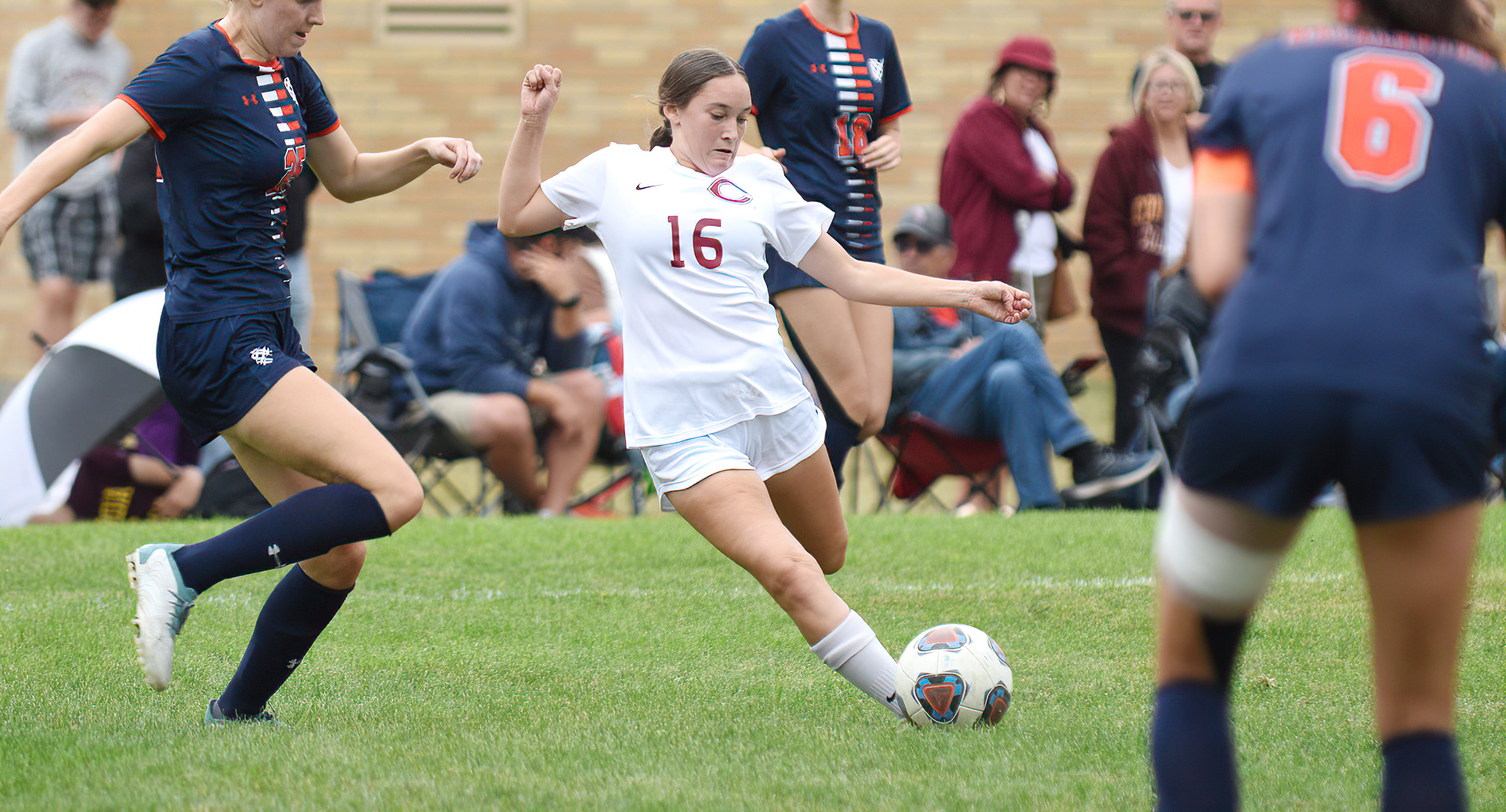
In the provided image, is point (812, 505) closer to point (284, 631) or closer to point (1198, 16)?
point (284, 631)

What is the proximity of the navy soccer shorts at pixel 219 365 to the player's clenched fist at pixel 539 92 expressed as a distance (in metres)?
0.84

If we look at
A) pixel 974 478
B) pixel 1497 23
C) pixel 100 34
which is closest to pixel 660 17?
pixel 100 34

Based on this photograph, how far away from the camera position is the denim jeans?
8.00m

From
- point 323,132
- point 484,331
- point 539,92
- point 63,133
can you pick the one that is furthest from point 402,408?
point 539,92

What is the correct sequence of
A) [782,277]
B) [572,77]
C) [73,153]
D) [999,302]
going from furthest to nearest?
[572,77] → [782,277] → [999,302] → [73,153]

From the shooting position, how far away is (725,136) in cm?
406

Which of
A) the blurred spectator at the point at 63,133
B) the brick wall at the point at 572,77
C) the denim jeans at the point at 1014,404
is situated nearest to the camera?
the denim jeans at the point at 1014,404

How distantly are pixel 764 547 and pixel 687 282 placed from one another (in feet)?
2.42

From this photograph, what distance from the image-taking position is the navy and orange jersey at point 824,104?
5688mm

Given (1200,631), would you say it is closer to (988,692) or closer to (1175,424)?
(988,692)

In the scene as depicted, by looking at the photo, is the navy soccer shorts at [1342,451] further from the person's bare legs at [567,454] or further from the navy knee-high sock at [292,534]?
the person's bare legs at [567,454]

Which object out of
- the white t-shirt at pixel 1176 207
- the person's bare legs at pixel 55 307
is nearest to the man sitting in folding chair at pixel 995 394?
the white t-shirt at pixel 1176 207

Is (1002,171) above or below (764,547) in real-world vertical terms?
below

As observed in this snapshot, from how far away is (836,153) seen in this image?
5.78 m
